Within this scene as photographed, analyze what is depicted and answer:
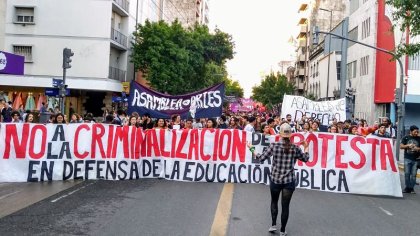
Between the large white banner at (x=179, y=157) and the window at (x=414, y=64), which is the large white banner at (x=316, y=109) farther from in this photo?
the window at (x=414, y=64)

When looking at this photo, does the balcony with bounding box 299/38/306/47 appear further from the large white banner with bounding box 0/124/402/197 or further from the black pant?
the black pant

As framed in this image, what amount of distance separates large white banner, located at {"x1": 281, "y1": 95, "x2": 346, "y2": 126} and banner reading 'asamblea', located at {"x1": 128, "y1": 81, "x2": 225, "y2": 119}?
10.5 m

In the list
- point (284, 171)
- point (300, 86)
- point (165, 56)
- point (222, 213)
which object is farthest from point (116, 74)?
point (300, 86)

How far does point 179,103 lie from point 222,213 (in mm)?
6699

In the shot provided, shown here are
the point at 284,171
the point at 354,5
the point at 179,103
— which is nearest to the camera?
the point at 284,171

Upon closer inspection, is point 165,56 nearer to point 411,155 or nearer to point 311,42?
point 411,155

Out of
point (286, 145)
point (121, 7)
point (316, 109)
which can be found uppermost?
point (121, 7)

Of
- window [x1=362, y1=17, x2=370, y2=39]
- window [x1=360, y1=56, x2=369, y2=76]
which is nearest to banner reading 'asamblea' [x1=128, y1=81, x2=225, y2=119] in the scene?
window [x1=360, y1=56, x2=369, y2=76]

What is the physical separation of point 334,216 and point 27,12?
3398 centimetres

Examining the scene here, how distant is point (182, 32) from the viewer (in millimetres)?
44719

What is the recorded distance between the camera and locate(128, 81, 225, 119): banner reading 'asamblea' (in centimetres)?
1465

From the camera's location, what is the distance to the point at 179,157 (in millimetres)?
12773

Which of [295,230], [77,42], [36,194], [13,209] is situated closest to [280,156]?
[295,230]

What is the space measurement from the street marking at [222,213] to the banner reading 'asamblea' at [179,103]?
3.91 m
